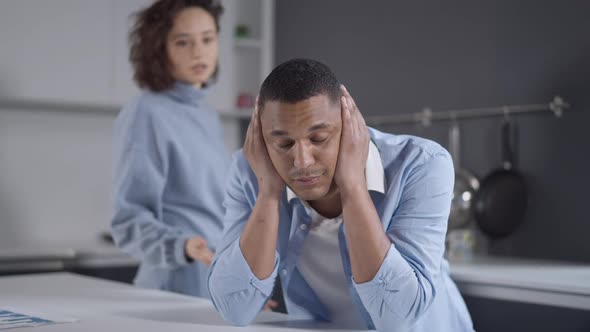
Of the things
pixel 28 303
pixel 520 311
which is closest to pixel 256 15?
pixel 520 311

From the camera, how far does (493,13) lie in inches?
121

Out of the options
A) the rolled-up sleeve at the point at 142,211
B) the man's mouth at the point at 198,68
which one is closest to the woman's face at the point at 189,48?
the man's mouth at the point at 198,68

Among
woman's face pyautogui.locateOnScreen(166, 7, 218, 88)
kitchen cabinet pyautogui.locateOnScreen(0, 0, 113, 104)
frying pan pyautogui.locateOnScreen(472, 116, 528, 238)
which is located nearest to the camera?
woman's face pyautogui.locateOnScreen(166, 7, 218, 88)

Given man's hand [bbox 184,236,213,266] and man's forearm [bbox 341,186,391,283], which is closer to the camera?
man's forearm [bbox 341,186,391,283]

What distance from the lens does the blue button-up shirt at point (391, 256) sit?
1389mm

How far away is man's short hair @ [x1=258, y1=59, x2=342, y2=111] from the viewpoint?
1388mm

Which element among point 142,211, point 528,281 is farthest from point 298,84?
point 528,281

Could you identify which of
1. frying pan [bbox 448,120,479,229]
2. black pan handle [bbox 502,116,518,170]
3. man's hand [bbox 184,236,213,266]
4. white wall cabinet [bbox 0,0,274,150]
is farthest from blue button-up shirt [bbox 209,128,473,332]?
white wall cabinet [bbox 0,0,274,150]

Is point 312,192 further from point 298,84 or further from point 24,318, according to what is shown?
point 24,318

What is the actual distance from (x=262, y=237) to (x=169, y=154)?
0.82 meters

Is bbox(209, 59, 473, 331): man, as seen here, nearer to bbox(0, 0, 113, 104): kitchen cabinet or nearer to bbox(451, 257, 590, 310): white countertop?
bbox(451, 257, 590, 310): white countertop

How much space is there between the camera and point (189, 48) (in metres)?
2.26

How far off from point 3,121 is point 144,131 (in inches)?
59.7

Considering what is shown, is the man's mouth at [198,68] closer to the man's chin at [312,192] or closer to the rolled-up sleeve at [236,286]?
the rolled-up sleeve at [236,286]
